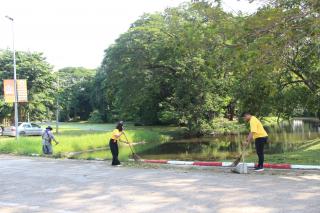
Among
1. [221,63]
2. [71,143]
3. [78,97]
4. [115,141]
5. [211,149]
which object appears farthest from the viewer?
[78,97]

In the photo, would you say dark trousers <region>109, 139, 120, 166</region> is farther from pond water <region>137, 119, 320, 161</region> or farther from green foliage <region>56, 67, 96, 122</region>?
green foliage <region>56, 67, 96, 122</region>

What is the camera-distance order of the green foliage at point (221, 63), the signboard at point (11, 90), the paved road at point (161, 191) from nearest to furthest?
the paved road at point (161, 191) → the green foliage at point (221, 63) → the signboard at point (11, 90)

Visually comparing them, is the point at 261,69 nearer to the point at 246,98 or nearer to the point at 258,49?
the point at 258,49

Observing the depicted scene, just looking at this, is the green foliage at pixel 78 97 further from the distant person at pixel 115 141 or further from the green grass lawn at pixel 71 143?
the distant person at pixel 115 141

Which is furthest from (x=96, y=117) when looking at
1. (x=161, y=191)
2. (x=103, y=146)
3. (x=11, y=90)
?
(x=161, y=191)

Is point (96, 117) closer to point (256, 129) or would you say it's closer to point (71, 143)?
point (71, 143)

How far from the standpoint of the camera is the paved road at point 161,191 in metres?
8.08

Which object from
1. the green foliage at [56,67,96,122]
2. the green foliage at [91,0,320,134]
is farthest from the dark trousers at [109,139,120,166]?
the green foliage at [56,67,96,122]

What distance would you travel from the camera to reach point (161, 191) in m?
9.71

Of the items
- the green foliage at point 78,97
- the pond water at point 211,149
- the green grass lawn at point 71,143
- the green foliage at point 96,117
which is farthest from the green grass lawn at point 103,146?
the green foliage at point 78,97

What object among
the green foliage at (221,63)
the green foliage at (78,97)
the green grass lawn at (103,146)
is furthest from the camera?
the green foliage at (78,97)

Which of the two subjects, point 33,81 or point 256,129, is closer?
point 256,129

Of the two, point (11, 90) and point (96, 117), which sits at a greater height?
point (11, 90)

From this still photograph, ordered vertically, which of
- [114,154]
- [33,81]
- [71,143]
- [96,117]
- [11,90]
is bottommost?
[71,143]
